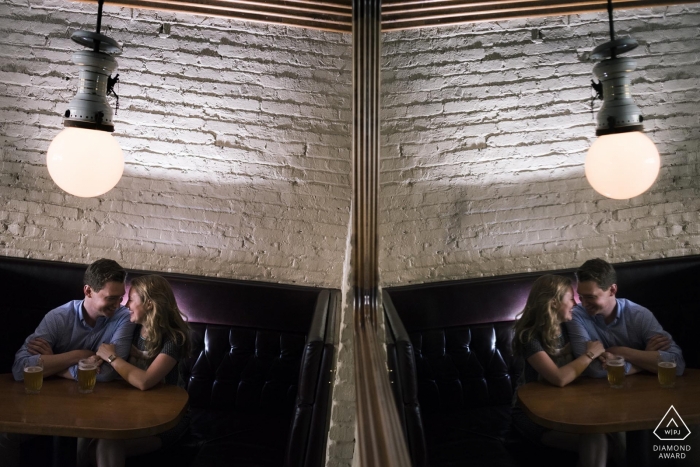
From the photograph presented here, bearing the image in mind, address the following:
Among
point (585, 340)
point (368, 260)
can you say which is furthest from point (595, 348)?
point (368, 260)

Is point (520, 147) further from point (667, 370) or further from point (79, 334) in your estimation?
point (79, 334)

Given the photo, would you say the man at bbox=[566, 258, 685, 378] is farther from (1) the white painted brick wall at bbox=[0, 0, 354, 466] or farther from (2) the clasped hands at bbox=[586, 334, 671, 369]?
(1) the white painted brick wall at bbox=[0, 0, 354, 466]

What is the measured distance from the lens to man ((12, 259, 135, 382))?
4.00 feet

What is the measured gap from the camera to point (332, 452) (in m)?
1.67

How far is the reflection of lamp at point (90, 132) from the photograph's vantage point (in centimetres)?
122

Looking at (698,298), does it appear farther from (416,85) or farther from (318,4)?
(318,4)

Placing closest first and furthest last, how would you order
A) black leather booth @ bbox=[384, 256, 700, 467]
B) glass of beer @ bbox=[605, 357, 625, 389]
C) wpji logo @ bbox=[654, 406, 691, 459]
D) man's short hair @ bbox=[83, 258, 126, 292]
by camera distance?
wpji logo @ bbox=[654, 406, 691, 459]
glass of beer @ bbox=[605, 357, 625, 389]
black leather booth @ bbox=[384, 256, 700, 467]
man's short hair @ bbox=[83, 258, 126, 292]

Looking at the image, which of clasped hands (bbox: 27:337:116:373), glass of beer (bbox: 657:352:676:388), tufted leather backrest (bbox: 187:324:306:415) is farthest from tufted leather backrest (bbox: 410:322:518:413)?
clasped hands (bbox: 27:337:116:373)

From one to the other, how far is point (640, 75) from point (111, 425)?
3.49 feet

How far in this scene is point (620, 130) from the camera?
3.28 ft

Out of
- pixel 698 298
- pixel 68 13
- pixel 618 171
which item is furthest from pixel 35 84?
pixel 698 298

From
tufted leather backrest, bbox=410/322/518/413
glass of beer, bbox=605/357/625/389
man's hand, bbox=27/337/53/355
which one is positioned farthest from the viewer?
man's hand, bbox=27/337/53/355

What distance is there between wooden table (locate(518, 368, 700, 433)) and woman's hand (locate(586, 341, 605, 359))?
5 centimetres

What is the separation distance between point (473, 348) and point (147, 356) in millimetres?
631
